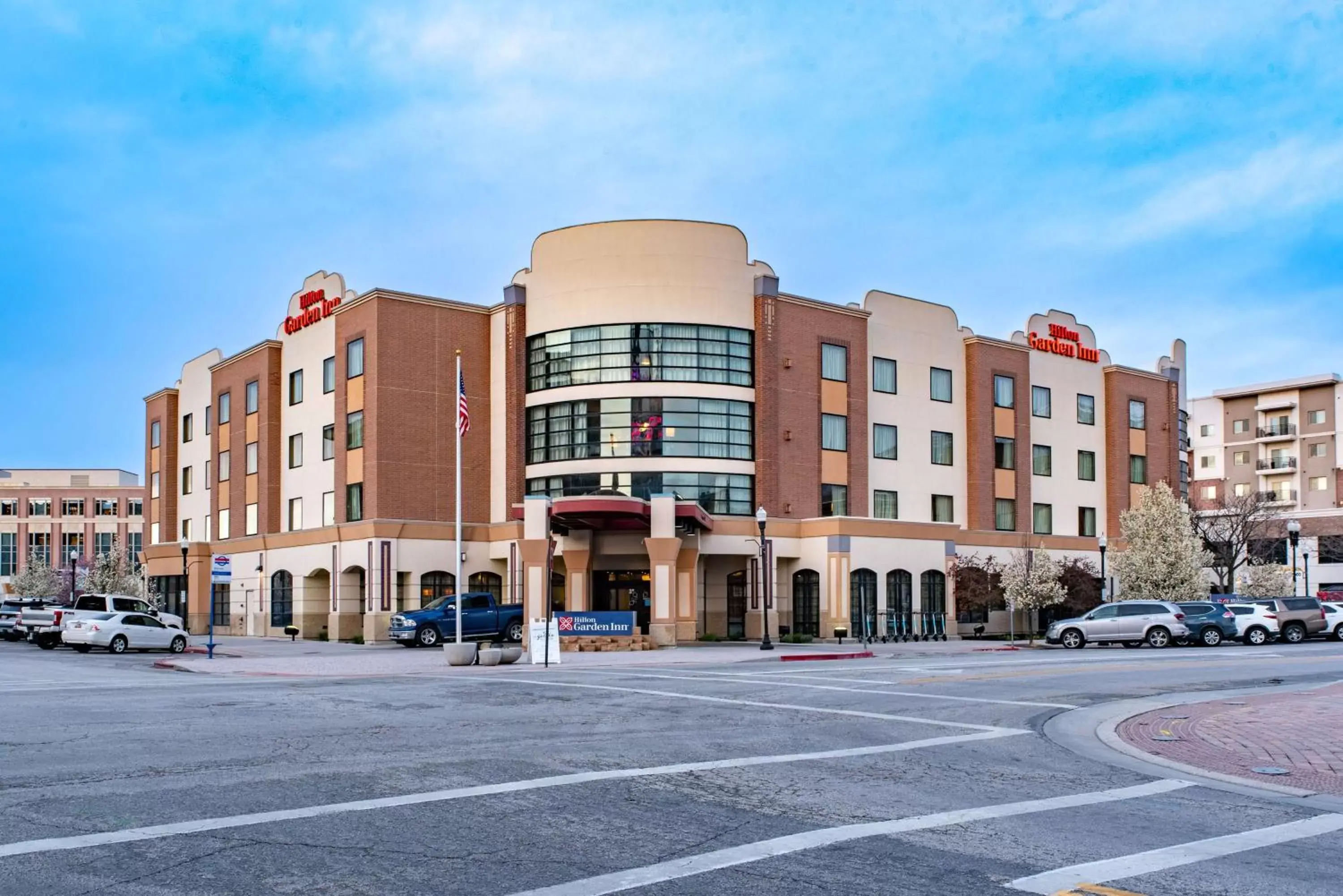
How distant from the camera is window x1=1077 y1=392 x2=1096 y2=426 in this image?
206 ft

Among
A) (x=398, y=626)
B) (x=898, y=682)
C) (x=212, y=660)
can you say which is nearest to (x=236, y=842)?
(x=898, y=682)

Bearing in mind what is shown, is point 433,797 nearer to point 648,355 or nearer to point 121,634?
point 121,634

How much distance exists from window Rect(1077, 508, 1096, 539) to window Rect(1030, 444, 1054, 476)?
3.13m

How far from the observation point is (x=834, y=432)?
51.9 meters

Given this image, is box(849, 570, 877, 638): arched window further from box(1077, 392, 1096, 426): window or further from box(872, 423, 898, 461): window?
box(1077, 392, 1096, 426): window

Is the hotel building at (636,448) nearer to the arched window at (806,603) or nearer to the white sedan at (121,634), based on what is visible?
the arched window at (806,603)

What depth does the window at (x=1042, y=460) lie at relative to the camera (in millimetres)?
60406

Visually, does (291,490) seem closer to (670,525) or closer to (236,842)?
(670,525)

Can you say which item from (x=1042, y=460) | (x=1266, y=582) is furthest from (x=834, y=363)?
(x=1266, y=582)

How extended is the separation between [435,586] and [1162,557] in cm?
3047

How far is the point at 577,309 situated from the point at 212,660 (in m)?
19.8

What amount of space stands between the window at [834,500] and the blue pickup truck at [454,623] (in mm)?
13758

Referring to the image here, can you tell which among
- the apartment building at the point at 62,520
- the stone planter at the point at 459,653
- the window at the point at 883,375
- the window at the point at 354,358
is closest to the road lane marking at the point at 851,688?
the stone planter at the point at 459,653

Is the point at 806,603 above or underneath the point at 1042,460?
underneath
